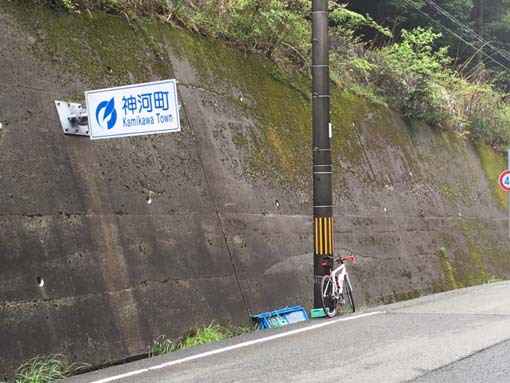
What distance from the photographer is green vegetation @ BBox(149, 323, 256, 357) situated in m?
8.37

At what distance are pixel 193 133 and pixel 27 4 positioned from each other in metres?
3.29

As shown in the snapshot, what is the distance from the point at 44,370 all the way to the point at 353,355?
3.36 meters

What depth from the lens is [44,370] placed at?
686 cm

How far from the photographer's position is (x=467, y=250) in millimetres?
18625

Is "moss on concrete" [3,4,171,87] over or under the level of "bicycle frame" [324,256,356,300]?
over

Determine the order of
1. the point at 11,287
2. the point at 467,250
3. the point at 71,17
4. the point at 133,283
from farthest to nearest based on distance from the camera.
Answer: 1. the point at 467,250
2. the point at 71,17
3. the point at 133,283
4. the point at 11,287

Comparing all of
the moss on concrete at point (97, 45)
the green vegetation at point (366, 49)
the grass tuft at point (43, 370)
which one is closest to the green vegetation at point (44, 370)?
the grass tuft at point (43, 370)

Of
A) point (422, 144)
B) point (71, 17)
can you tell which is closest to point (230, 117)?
point (71, 17)

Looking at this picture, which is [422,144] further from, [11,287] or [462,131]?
[11,287]

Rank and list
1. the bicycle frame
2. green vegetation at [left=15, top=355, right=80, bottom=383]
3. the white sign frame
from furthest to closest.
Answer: the bicycle frame
the white sign frame
green vegetation at [left=15, top=355, right=80, bottom=383]

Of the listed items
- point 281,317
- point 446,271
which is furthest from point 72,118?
point 446,271

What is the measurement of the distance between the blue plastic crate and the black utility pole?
51cm

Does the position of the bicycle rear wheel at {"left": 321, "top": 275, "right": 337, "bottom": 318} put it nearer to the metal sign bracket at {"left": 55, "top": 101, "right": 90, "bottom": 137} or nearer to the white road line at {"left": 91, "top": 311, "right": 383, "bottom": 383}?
the white road line at {"left": 91, "top": 311, "right": 383, "bottom": 383}

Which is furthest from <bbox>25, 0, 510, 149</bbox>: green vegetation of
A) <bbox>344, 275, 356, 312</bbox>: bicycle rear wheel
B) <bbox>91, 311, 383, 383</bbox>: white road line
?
<bbox>91, 311, 383, 383</bbox>: white road line
